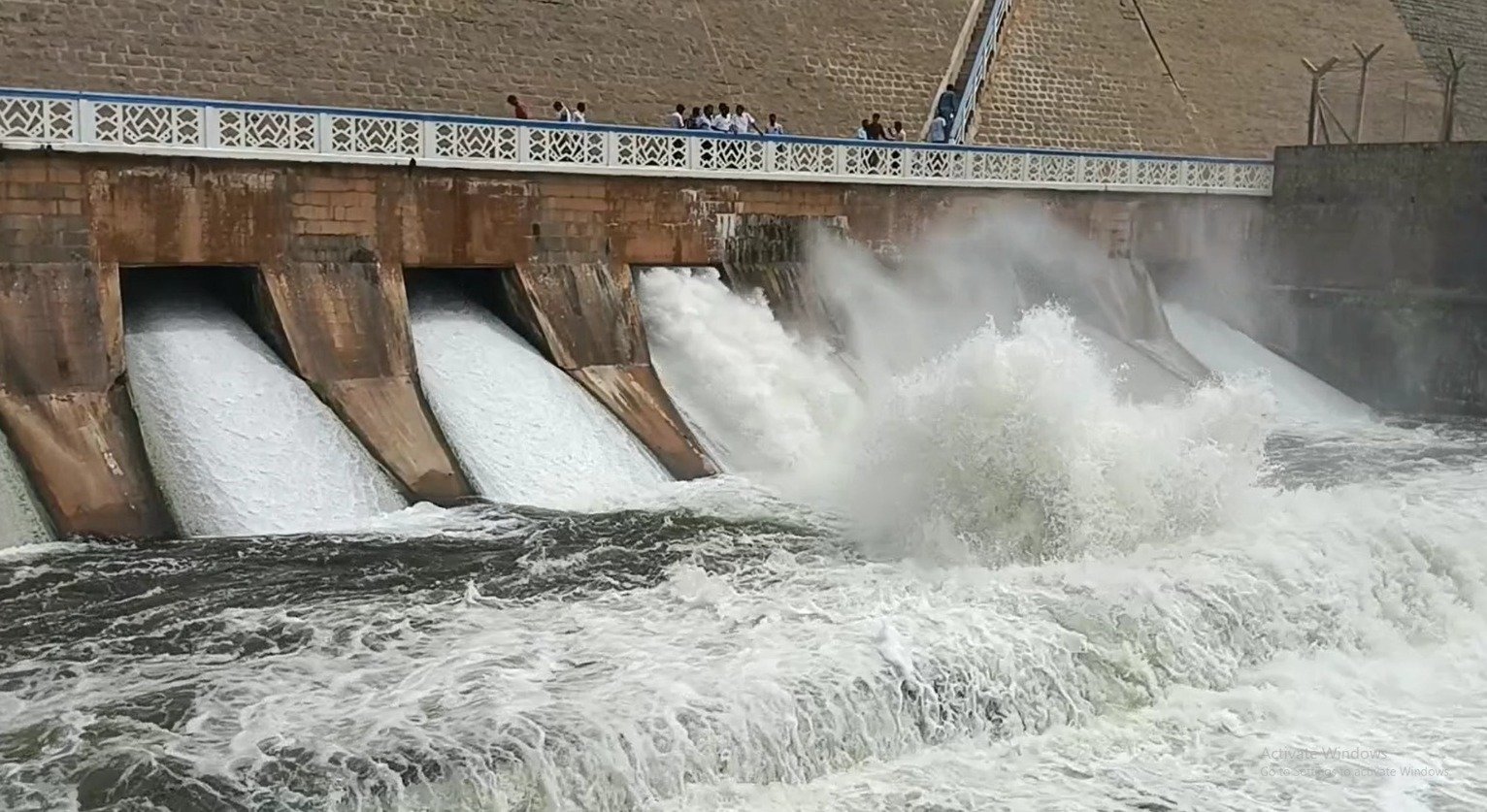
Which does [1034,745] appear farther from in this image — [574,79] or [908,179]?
[574,79]

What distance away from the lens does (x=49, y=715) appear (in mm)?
6066

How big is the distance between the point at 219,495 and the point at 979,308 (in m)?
8.38

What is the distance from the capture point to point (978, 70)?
19.5 meters

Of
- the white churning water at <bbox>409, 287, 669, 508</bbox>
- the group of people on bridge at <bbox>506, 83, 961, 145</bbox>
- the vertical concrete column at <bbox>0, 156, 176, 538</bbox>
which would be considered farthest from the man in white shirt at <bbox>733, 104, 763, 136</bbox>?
the vertical concrete column at <bbox>0, 156, 176, 538</bbox>

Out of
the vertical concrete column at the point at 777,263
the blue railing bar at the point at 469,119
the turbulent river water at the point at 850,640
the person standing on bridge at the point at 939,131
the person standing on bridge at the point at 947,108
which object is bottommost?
the turbulent river water at the point at 850,640

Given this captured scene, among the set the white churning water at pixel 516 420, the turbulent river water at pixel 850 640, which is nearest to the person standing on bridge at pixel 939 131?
the turbulent river water at pixel 850 640

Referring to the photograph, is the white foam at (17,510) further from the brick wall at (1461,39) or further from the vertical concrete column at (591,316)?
the brick wall at (1461,39)

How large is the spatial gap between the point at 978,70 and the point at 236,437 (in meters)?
12.6

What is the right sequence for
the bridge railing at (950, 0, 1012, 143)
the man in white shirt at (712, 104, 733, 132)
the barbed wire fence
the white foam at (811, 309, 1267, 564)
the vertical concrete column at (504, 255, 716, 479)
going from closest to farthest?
the white foam at (811, 309, 1267, 564), the vertical concrete column at (504, 255, 716, 479), the man in white shirt at (712, 104, 733, 132), the bridge railing at (950, 0, 1012, 143), the barbed wire fence

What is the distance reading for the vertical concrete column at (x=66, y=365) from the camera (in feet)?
30.6

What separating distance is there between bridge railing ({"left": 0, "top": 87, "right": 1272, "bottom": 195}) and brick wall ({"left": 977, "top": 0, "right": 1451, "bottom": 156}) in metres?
3.38

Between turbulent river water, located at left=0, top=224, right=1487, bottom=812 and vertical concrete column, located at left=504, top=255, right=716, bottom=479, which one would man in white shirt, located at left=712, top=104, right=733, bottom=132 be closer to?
vertical concrete column, located at left=504, top=255, right=716, bottom=479

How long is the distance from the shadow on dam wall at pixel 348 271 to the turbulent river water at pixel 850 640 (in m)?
0.71

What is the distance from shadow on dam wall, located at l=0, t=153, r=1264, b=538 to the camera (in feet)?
31.9
